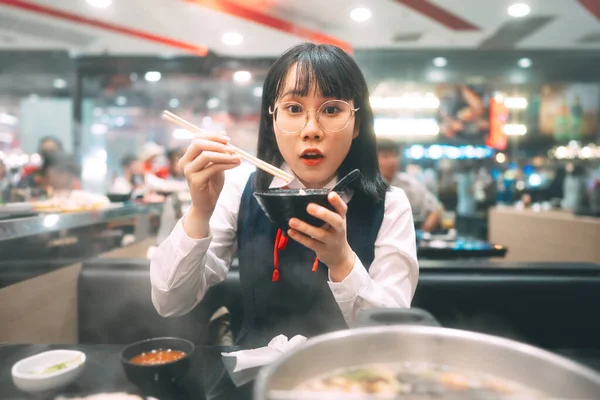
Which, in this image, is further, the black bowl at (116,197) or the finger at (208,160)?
the black bowl at (116,197)

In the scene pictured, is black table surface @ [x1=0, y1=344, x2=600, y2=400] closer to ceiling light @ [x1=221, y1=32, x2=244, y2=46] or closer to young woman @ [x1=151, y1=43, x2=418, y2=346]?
young woman @ [x1=151, y1=43, x2=418, y2=346]

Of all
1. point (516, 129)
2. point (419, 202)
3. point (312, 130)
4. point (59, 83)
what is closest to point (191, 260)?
point (312, 130)

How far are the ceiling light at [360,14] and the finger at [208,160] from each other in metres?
4.53

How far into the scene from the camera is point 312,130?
43.6 inches

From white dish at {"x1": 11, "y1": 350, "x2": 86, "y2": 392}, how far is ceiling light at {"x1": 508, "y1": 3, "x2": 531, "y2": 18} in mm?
5595

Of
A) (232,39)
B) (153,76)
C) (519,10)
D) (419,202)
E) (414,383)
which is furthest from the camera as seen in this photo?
(153,76)

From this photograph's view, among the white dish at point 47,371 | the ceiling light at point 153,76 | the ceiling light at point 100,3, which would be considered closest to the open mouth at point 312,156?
the white dish at point 47,371

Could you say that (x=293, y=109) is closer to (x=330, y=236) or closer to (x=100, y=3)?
(x=330, y=236)

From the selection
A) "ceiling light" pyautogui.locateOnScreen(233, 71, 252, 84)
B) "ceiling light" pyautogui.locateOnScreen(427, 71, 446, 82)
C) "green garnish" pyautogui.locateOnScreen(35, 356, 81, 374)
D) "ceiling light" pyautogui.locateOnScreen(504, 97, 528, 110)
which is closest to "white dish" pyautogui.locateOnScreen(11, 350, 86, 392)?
"green garnish" pyautogui.locateOnScreen(35, 356, 81, 374)

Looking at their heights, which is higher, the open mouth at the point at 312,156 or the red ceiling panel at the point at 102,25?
the red ceiling panel at the point at 102,25

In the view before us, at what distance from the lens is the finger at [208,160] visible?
1.01 m

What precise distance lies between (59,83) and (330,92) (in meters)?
8.38

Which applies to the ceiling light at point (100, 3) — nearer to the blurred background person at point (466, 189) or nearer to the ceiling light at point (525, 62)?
the ceiling light at point (525, 62)

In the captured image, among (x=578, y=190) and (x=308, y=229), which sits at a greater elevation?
(x=578, y=190)
